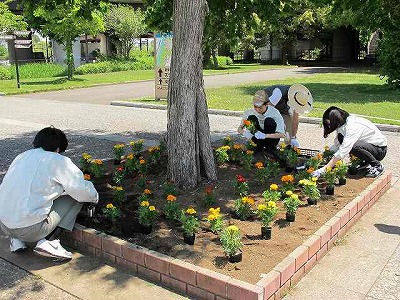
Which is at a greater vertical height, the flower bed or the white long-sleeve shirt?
the white long-sleeve shirt

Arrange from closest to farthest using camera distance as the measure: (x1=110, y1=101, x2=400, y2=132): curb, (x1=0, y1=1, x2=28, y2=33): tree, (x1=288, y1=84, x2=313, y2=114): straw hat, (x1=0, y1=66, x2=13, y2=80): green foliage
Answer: (x1=288, y1=84, x2=313, y2=114): straw hat
(x1=110, y1=101, x2=400, y2=132): curb
(x1=0, y1=1, x2=28, y2=33): tree
(x1=0, y1=66, x2=13, y2=80): green foliage

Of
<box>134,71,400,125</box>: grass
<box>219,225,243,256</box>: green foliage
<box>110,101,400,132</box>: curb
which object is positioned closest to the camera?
<box>219,225,243,256</box>: green foliage

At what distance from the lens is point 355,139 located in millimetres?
5586

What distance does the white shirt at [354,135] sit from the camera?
551 centimetres

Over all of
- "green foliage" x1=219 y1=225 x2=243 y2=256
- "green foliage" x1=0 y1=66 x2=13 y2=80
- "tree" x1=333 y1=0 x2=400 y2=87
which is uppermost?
"tree" x1=333 y1=0 x2=400 y2=87

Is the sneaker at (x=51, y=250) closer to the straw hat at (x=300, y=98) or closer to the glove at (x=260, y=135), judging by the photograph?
the glove at (x=260, y=135)

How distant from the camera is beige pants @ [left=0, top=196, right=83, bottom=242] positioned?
3896 millimetres

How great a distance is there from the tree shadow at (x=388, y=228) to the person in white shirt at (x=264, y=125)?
77.1 inches

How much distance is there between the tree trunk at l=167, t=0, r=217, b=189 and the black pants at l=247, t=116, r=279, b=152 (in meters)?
1.14

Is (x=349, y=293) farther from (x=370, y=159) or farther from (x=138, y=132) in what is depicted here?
(x=138, y=132)

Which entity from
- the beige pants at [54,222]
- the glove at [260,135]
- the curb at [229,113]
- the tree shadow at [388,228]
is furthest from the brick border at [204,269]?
the curb at [229,113]

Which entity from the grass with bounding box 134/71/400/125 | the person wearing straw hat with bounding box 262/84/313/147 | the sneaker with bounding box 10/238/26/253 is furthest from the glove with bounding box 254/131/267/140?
the grass with bounding box 134/71/400/125

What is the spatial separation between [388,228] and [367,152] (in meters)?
1.37

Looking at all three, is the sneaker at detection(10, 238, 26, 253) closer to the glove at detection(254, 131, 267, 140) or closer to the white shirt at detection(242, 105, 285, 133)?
the glove at detection(254, 131, 267, 140)
